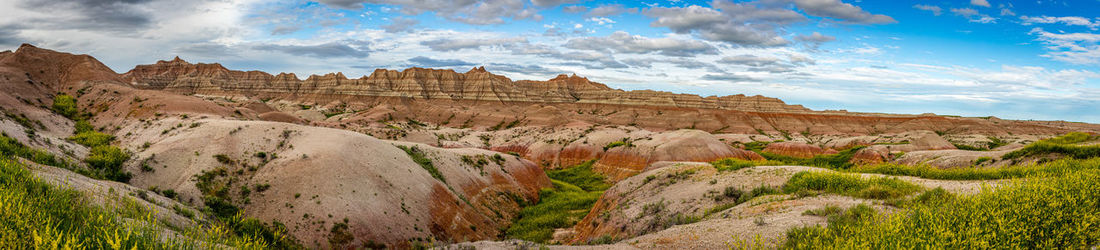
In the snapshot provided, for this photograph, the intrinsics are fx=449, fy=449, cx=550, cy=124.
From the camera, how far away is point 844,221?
10023 mm

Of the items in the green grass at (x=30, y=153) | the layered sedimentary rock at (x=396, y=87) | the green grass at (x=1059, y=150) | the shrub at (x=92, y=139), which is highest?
the layered sedimentary rock at (x=396, y=87)

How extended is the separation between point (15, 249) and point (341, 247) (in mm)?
14501

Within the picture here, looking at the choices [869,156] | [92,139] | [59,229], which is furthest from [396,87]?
[59,229]

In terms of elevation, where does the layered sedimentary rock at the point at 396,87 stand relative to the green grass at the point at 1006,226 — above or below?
above

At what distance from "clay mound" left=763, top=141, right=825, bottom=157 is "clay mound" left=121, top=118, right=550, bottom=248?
65715 millimetres

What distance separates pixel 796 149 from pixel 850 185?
73463mm

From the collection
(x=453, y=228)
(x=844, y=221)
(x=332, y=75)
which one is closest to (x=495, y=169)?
(x=453, y=228)

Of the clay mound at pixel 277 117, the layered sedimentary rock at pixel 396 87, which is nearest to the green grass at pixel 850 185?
the clay mound at pixel 277 117

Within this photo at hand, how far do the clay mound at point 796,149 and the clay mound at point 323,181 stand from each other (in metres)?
65.7

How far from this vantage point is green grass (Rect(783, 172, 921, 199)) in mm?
12680

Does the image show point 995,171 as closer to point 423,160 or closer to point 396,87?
point 423,160

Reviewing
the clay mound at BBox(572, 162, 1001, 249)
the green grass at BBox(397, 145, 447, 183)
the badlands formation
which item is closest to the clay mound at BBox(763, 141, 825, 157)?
the badlands formation

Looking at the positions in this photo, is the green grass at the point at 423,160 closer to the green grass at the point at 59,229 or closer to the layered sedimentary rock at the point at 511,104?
the green grass at the point at 59,229

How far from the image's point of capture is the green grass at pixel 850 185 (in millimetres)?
12680
